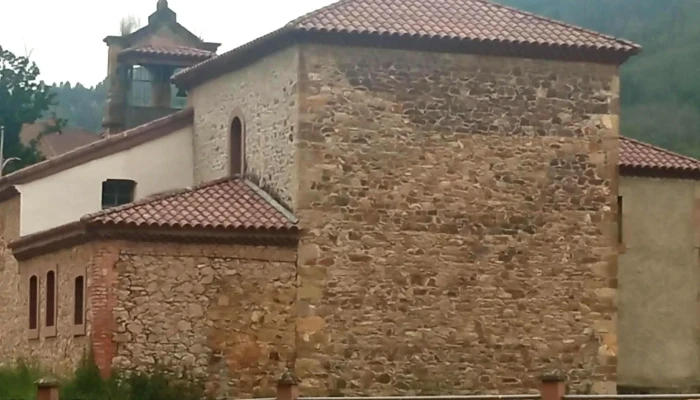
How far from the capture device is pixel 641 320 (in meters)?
33.5

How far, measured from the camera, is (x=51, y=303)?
29.7 m

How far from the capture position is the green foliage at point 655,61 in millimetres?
73812

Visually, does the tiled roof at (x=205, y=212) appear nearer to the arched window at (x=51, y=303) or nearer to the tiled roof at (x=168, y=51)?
the arched window at (x=51, y=303)

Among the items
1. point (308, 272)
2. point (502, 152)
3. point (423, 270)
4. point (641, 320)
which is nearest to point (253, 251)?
point (308, 272)

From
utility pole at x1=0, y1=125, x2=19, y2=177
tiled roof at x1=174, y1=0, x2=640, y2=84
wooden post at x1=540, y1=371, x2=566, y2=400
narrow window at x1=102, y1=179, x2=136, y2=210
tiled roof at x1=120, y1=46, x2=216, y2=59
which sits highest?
tiled roof at x1=120, y1=46, x2=216, y2=59

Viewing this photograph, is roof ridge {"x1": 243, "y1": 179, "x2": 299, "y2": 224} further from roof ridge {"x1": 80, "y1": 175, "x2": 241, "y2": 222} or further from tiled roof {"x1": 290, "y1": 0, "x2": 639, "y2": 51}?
tiled roof {"x1": 290, "y1": 0, "x2": 639, "y2": 51}

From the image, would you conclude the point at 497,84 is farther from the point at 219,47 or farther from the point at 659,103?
the point at 659,103

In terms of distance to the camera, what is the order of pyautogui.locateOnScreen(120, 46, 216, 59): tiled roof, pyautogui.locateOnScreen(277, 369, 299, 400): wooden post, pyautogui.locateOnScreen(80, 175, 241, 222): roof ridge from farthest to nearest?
pyautogui.locateOnScreen(120, 46, 216, 59): tiled roof < pyautogui.locateOnScreen(80, 175, 241, 222): roof ridge < pyautogui.locateOnScreen(277, 369, 299, 400): wooden post

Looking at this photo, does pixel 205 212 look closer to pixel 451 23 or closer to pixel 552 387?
pixel 451 23

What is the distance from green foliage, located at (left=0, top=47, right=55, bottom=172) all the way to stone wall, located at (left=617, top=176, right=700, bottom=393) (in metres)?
24.3

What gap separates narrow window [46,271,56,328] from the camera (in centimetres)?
2947

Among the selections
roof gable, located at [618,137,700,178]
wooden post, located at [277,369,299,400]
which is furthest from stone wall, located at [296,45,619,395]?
wooden post, located at [277,369,299,400]

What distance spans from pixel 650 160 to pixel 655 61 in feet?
149

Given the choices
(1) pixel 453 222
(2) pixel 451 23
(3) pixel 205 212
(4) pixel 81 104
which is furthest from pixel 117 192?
(4) pixel 81 104
